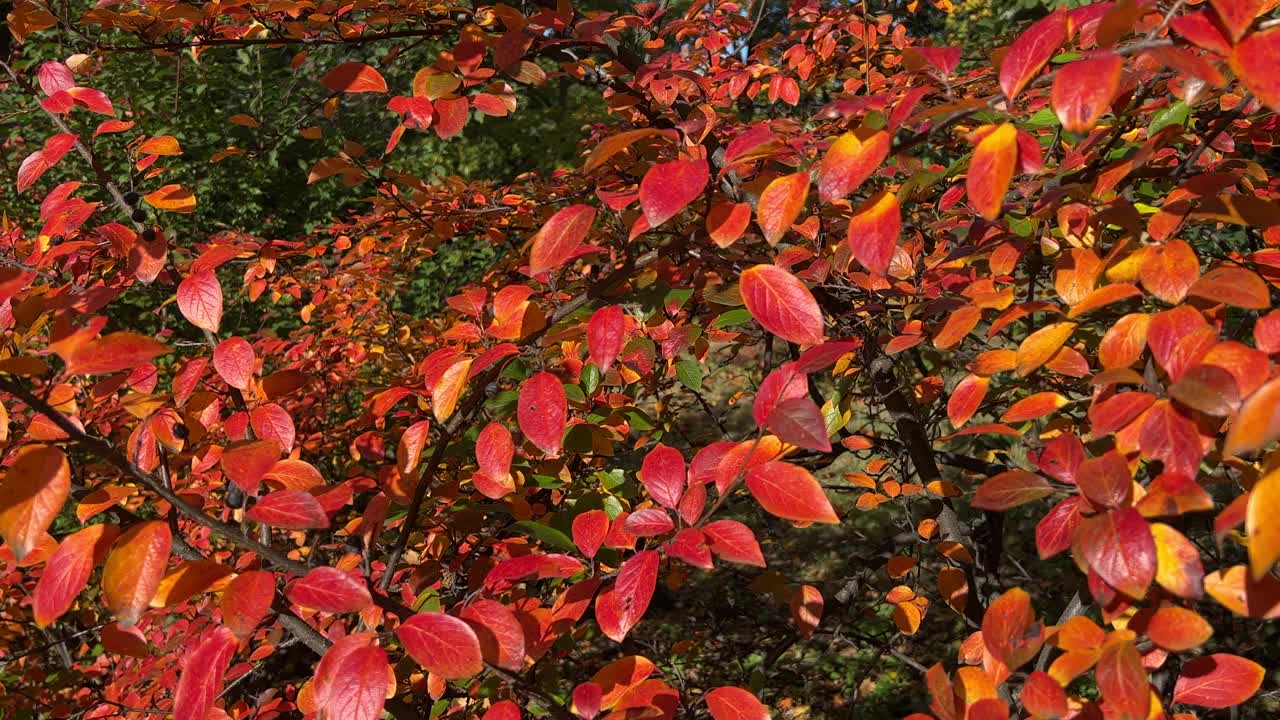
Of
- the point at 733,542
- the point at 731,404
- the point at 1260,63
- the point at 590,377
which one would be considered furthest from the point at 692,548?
the point at 731,404

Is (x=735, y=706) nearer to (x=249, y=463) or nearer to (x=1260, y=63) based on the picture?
(x=249, y=463)

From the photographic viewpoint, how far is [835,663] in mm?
3826

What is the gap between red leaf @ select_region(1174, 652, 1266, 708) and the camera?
2.86 feet

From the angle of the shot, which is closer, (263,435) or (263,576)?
(263,576)

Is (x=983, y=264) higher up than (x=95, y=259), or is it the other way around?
(x=983, y=264)

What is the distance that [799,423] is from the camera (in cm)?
85

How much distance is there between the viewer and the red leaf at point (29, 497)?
2.41 ft

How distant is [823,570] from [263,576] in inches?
152

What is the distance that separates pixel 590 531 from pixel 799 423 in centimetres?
39

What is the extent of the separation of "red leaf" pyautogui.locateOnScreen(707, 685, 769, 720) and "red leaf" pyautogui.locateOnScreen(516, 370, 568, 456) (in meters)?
0.37

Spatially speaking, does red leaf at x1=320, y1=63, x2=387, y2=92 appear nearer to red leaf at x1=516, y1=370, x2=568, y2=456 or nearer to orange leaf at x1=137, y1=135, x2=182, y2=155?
orange leaf at x1=137, y1=135, x2=182, y2=155

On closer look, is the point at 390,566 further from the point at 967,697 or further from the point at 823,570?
the point at 823,570

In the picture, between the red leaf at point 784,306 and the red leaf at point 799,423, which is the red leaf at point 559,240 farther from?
the red leaf at point 799,423

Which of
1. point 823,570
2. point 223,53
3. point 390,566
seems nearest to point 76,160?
point 223,53
